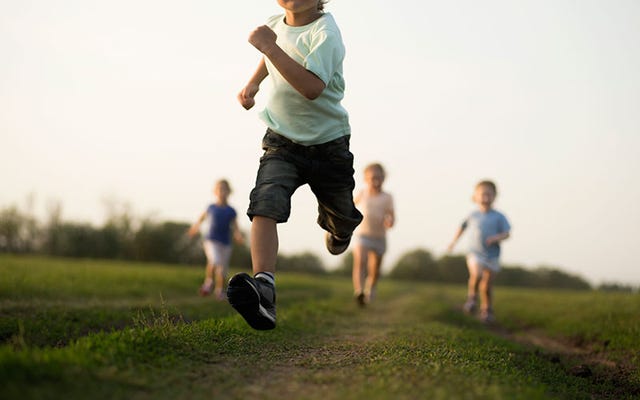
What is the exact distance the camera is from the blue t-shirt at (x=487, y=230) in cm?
1251

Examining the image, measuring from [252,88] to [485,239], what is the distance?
889cm

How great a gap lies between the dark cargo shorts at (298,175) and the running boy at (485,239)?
26.3 ft

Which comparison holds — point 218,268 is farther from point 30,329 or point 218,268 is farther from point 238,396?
point 238,396

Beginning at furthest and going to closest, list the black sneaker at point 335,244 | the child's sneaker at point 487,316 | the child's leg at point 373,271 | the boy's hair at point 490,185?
the boy's hair at point 490,185 < the child's sneaker at point 487,316 < the child's leg at point 373,271 < the black sneaker at point 335,244

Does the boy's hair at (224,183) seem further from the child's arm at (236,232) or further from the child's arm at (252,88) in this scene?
the child's arm at (252,88)

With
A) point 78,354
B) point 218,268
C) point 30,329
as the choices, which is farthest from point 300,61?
point 218,268

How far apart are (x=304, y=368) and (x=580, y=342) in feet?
21.4

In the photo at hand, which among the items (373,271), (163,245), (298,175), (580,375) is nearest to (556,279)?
(163,245)

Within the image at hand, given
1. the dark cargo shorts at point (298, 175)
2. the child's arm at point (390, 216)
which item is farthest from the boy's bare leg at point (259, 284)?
the child's arm at point (390, 216)

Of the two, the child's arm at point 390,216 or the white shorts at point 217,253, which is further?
the white shorts at point 217,253

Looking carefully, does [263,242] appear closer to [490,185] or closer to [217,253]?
[217,253]

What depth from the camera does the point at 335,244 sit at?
19.0 ft

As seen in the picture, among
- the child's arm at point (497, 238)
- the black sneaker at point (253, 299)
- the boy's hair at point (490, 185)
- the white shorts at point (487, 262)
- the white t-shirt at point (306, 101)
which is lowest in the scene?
the black sneaker at point (253, 299)

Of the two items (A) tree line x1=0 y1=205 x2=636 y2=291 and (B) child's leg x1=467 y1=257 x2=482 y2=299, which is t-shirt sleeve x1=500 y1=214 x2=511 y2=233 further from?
(A) tree line x1=0 y1=205 x2=636 y2=291
